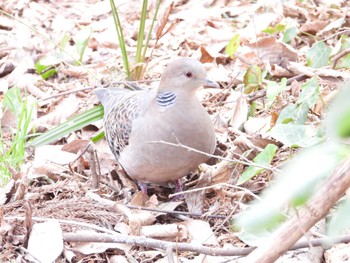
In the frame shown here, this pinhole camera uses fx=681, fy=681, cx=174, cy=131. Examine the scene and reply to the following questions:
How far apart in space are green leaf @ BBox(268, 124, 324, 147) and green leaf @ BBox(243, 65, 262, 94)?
1016 mm

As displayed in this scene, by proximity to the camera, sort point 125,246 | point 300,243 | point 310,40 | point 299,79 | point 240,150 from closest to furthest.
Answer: point 300,243
point 125,246
point 240,150
point 299,79
point 310,40

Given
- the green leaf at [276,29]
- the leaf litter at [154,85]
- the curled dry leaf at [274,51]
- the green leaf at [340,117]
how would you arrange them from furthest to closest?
the green leaf at [276,29] < the curled dry leaf at [274,51] < the leaf litter at [154,85] < the green leaf at [340,117]

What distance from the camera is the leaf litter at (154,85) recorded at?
9.44 feet

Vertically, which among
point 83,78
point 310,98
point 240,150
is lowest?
point 83,78

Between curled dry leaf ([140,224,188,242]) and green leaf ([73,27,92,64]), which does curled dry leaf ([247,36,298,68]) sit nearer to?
green leaf ([73,27,92,64])

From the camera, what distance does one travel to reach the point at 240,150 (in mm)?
3398

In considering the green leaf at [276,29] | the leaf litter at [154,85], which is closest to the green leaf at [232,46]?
the leaf litter at [154,85]

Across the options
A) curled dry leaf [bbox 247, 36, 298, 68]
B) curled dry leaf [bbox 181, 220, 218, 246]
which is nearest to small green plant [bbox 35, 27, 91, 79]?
curled dry leaf [bbox 247, 36, 298, 68]

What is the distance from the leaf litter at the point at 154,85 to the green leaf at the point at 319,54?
1cm

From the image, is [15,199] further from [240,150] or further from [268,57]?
[268,57]

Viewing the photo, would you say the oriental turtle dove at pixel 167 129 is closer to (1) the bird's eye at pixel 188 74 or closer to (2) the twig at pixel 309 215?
(1) the bird's eye at pixel 188 74

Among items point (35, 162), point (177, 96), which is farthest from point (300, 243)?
point (35, 162)

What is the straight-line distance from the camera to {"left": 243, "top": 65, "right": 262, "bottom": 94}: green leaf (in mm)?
3850

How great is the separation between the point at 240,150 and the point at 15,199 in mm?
1116
